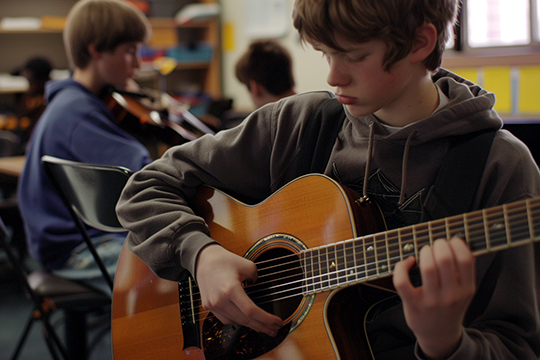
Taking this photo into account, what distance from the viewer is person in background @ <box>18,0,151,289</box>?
174 centimetres

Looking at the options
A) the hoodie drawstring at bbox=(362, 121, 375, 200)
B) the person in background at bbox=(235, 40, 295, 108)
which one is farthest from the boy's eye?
the person in background at bbox=(235, 40, 295, 108)

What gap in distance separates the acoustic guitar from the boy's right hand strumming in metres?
0.03

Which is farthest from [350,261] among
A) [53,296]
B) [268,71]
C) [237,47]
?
[237,47]

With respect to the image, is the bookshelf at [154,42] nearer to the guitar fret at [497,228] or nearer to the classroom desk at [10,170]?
the classroom desk at [10,170]

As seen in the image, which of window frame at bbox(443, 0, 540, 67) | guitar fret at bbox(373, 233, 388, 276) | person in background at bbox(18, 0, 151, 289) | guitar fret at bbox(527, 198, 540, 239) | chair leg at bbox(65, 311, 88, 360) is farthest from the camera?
window frame at bbox(443, 0, 540, 67)

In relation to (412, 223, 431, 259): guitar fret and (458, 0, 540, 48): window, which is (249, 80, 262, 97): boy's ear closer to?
(458, 0, 540, 48): window

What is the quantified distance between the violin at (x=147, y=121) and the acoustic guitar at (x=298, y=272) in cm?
102

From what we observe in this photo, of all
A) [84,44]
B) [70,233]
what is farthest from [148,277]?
[84,44]

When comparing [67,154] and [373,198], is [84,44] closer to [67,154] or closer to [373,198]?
[67,154]

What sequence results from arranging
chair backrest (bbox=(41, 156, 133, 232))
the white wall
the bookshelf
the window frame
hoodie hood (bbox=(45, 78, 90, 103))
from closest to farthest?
1. chair backrest (bbox=(41, 156, 133, 232))
2. hoodie hood (bbox=(45, 78, 90, 103))
3. the window frame
4. the white wall
5. the bookshelf

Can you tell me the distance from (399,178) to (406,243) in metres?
0.19

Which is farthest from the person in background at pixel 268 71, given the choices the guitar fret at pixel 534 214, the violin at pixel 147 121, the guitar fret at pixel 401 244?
the guitar fret at pixel 534 214

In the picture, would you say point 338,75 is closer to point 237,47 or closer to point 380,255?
point 380,255

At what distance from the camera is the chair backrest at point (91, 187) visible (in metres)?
1.33
